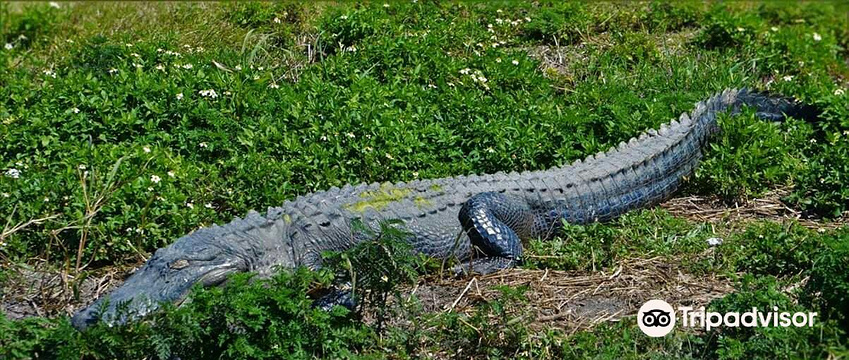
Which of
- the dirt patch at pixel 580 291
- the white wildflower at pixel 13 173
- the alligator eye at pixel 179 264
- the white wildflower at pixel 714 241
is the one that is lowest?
the white wildflower at pixel 714 241

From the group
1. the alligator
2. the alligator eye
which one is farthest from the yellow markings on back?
the alligator eye

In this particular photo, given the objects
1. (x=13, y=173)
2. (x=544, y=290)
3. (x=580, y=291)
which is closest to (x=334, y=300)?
(x=544, y=290)

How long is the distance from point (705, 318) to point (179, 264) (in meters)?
2.66

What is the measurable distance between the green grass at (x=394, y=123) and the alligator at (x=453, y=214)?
8.1 inches

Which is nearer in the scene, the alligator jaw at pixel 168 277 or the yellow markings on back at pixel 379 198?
the alligator jaw at pixel 168 277

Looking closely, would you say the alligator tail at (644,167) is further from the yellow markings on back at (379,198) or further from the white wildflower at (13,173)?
the white wildflower at (13,173)

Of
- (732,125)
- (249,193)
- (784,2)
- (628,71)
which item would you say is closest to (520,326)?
(249,193)

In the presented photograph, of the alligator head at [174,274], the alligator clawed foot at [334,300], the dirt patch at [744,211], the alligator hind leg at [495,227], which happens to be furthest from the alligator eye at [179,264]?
the dirt patch at [744,211]

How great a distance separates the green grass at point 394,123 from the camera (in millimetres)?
4867

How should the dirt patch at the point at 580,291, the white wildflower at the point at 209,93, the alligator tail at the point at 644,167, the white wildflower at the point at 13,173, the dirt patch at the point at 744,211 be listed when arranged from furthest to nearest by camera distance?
the white wildflower at the point at 209,93 < the alligator tail at the point at 644,167 < the dirt patch at the point at 744,211 < the white wildflower at the point at 13,173 < the dirt patch at the point at 580,291

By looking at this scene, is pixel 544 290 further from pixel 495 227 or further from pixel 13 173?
pixel 13 173

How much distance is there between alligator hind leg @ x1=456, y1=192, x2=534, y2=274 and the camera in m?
6.00

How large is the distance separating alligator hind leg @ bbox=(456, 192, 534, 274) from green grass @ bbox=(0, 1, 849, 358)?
17cm

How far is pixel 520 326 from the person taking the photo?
480 cm
